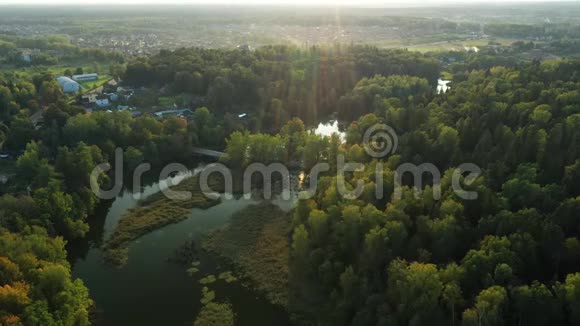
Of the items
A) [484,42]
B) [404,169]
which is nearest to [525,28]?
[484,42]

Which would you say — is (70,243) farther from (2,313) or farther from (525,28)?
(525,28)

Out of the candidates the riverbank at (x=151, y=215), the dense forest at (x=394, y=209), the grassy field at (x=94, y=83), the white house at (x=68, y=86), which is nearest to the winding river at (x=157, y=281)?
the riverbank at (x=151, y=215)

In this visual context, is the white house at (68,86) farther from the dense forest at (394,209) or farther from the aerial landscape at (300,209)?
the dense forest at (394,209)

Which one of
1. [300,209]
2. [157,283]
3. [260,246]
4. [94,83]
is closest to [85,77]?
[94,83]

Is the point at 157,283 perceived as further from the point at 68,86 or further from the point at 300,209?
the point at 68,86

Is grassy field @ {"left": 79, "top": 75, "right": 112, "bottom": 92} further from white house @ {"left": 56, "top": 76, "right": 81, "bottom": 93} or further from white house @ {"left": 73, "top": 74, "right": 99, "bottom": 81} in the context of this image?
white house @ {"left": 56, "top": 76, "right": 81, "bottom": 93}

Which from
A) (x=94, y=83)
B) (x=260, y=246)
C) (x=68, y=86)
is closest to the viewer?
(x=260, y=246)
